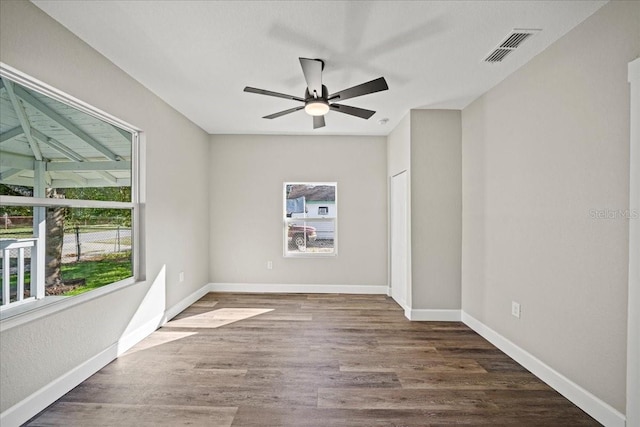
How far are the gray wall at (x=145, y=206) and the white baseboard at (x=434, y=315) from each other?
2946mm

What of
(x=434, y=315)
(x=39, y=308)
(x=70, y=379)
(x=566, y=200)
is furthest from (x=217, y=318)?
(x=566, y=200)

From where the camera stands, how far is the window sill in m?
1.95

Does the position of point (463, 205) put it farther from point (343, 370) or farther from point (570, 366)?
point (343, 370)

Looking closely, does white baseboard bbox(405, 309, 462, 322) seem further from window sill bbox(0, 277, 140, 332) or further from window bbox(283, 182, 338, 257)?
window sill bbox(0, 277, 140, 332)

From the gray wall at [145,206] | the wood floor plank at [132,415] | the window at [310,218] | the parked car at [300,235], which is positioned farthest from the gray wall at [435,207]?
the gray wall at [145,206]

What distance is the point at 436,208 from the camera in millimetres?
3900

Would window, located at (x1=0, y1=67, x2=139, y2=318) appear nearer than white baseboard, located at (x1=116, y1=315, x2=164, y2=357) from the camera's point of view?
Yes

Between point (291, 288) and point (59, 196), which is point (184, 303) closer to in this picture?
point (291, 288)

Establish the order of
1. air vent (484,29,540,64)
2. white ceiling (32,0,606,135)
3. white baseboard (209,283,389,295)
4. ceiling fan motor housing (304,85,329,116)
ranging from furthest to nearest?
white baseboard (209,283,389,295), ceiling fan motor housing (304,85,329,116), air vent (484,29,540,64), white ceiling (32,0,606,135)

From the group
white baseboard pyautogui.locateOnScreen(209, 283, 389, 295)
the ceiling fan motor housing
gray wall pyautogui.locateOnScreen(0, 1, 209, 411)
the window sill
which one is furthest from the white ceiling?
white baseboard pyautogui.locateOnScreen(209, 283, 389, 295)

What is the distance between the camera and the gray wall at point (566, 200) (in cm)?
189

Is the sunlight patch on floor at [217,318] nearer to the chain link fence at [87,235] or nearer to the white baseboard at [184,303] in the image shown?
the white baseboard at [184,303]

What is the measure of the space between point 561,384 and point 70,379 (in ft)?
11.5

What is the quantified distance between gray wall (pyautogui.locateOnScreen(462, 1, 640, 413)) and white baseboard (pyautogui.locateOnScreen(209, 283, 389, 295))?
2103mm
